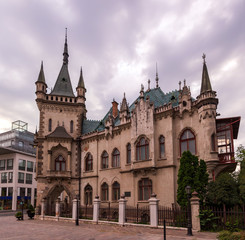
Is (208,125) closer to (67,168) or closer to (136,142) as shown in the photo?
(136,142)

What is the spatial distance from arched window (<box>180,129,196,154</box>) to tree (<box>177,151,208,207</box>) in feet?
13.6

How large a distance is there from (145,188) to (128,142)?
5.24 metres

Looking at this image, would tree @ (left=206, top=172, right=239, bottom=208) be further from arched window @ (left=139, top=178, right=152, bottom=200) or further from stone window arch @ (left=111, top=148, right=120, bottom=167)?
stone window arch @ (left=111, top=148, right=120, bottom=167)

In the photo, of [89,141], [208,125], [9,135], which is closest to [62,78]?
[89,141]

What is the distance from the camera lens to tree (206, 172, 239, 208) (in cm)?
1695

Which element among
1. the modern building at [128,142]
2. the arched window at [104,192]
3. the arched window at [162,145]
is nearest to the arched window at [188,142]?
the modern building at [128,142]

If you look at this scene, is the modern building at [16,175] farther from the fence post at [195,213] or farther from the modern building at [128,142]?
the fence post at [195,213]

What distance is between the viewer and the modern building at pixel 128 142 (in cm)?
2252

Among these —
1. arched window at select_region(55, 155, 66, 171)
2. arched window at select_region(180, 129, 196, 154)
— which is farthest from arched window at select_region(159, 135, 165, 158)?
arched window at select_region(55, 155, 66, 171)

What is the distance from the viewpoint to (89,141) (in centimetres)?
3281

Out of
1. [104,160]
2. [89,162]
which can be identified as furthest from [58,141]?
[104,160]

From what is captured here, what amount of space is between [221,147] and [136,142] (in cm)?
829

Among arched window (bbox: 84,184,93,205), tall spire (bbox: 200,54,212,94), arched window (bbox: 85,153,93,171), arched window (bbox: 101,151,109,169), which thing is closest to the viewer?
tall spire (bbox: 200,54,212,94)

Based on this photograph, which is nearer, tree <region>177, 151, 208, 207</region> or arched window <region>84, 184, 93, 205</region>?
tree <region>177, 151, 208, 207</region>
